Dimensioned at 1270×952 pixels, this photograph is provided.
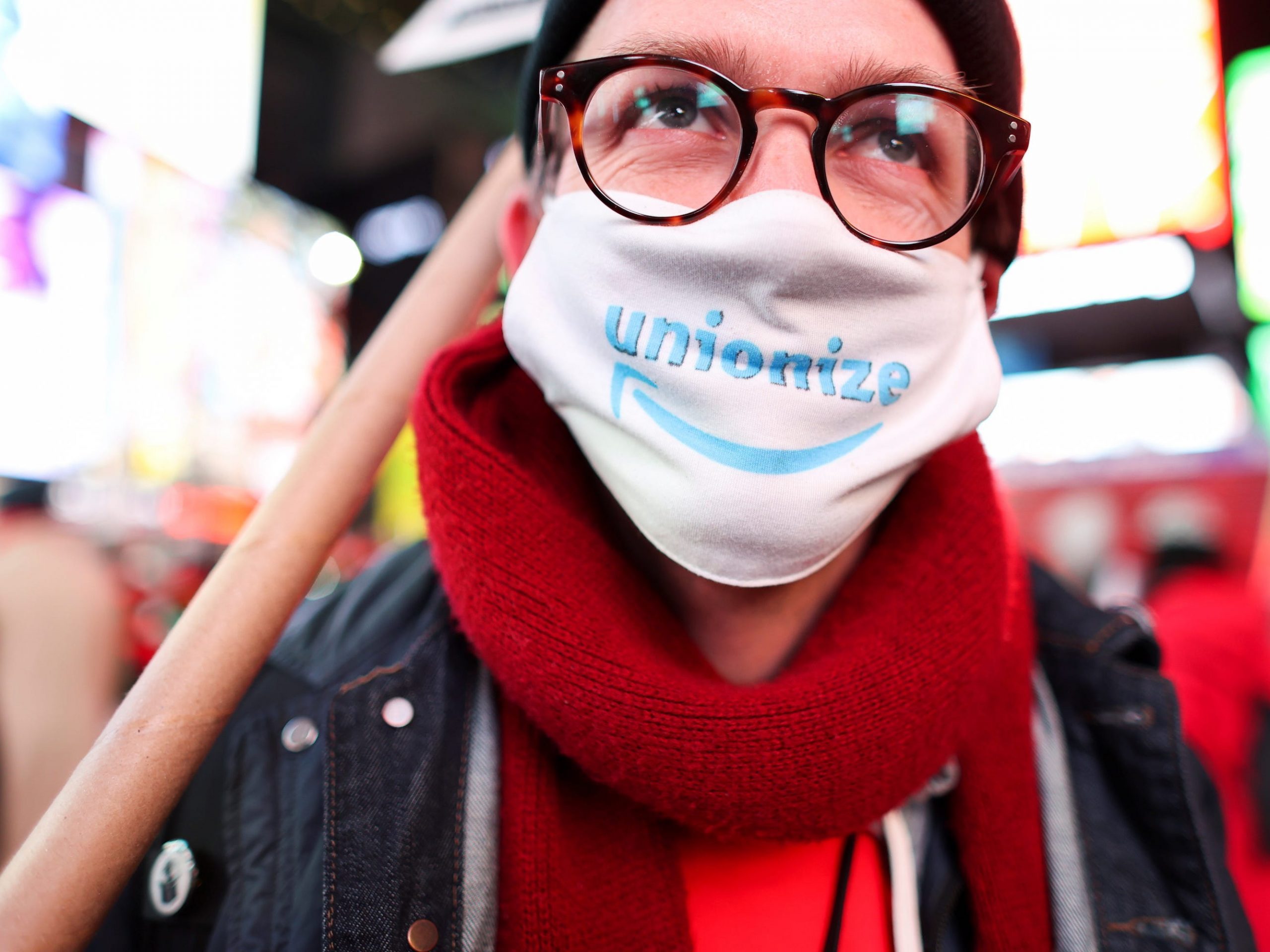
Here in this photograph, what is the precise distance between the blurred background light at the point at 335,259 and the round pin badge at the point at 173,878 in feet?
6.21

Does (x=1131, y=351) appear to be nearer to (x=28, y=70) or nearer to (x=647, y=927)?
(x=647, y=927)

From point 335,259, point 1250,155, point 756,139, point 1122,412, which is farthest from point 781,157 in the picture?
point 1122,412

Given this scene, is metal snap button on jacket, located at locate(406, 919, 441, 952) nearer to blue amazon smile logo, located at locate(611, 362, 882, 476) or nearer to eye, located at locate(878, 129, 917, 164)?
blue amazon smile logo, located at locate(611, 362, 882, 476)

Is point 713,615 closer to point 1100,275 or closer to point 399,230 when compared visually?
point 399,230

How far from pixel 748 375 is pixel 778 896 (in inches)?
22.8

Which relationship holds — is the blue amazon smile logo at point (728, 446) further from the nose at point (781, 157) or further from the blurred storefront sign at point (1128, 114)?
the blurred storefront sign at point (1128, 114)

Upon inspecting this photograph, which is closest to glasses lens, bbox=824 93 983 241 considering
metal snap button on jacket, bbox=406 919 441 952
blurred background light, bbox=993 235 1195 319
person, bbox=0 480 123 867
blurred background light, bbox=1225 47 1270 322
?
metal snap button on jacket, bbox=406 919 441 952

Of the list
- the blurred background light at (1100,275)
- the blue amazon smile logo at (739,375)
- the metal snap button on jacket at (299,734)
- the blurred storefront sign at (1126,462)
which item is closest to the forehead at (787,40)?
the blue amazon smile logo at (739,375)

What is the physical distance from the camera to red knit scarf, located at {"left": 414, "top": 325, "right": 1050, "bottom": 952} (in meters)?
0.86

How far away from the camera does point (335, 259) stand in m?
3.96

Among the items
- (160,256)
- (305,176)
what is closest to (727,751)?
(305,176)

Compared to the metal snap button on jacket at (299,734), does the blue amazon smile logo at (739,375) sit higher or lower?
higher

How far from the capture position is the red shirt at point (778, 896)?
934 mm

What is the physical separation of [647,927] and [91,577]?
2957 millimetres
